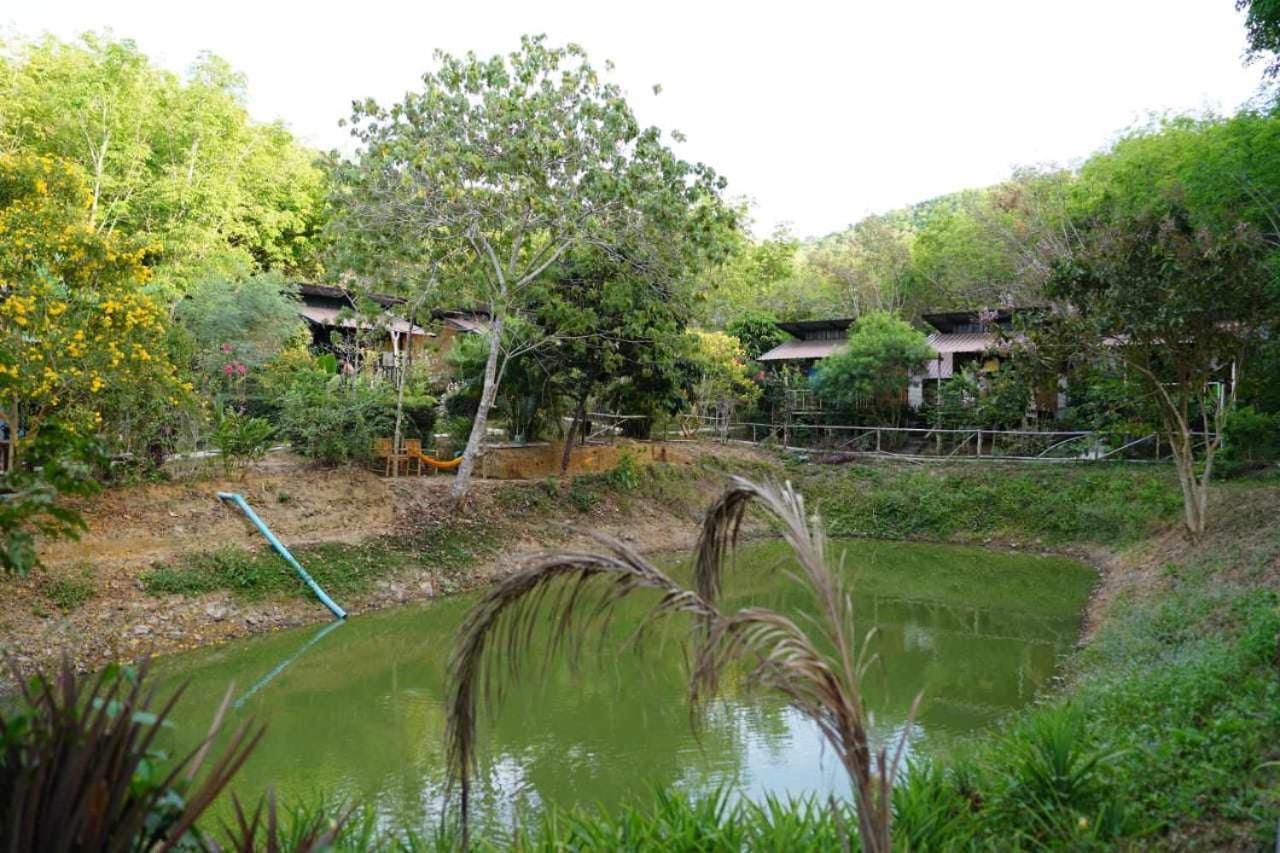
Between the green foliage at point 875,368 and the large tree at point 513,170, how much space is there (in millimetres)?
9359

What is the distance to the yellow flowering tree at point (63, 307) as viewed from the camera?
372 inches

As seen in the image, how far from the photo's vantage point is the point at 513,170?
42.4 ft

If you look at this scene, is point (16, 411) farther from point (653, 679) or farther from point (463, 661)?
point (463, 661)

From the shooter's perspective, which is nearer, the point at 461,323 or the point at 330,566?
the point at 330,566

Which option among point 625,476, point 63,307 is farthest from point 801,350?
point 63,307

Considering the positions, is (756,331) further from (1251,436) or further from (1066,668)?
(1066,668)

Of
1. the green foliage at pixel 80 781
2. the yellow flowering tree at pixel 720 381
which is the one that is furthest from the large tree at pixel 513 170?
the green foliage at pixel 80 781

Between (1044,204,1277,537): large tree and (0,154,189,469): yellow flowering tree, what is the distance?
1195 centimetres

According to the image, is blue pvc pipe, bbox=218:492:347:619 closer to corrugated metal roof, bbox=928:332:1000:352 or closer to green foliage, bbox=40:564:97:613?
green foliage, bbox=40:564:97:613

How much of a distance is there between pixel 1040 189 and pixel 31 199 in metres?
26.6

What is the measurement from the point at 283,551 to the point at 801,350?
18.1m

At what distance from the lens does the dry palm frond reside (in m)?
2.69

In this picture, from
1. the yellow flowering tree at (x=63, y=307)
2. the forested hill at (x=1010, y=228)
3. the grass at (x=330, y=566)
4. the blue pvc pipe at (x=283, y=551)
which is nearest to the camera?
the yellow flowering tree at (x=63, y=307)

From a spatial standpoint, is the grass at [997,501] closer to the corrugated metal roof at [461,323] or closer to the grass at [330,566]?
the grass at [330,566]
